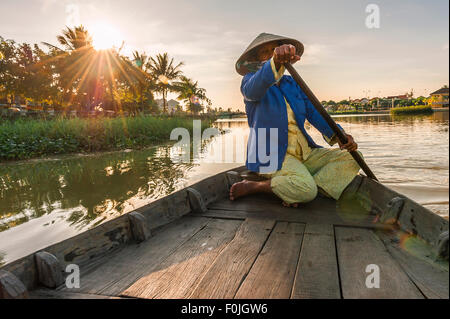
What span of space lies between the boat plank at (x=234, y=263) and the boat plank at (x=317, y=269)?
22 centimetres

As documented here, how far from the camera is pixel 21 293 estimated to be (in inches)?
36.6

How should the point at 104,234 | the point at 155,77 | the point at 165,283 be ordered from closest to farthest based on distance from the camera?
the point at 165,283
the point at 104,234
the point at 155,77

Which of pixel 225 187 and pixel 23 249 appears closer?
pixel 23 249

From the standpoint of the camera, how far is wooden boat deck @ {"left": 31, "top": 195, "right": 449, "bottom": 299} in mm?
1075

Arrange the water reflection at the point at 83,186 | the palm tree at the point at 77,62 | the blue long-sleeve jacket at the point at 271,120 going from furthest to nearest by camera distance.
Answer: the palm tree at the point at 77,62 < the water reflection at the point at 83,186 < the blue long-sleeve jacket at the point at 271,120

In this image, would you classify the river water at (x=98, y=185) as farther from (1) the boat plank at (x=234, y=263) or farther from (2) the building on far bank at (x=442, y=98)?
(1) the boat plank at (x=234, y=263)

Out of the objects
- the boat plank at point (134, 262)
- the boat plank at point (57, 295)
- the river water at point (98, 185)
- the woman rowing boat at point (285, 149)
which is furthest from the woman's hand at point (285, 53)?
the boat plank at point (57, 295)

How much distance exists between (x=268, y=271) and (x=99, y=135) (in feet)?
27.0

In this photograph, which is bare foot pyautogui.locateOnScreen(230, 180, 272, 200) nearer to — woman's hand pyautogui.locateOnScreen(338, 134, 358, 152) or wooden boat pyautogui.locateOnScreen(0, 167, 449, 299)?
wooden boat pyautogui.locateOnScreen(0, 167, 449, 299)

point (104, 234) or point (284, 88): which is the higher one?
point (284, 88)

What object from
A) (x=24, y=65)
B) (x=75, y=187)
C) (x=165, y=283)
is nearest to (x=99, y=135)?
(x=75, y=187)

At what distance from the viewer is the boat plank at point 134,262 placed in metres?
1.14
